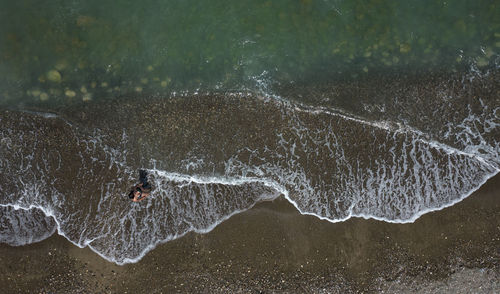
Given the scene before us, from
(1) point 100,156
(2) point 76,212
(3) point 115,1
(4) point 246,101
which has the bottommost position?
(2) point 76,212

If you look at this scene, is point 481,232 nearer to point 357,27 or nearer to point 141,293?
point 357,27

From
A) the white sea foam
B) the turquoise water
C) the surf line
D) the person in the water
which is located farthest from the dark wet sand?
the turquoise water

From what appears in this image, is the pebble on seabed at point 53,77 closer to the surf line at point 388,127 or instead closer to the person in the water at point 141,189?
the person in the water at point 141,189

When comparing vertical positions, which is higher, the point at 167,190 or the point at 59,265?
the point at 167,190

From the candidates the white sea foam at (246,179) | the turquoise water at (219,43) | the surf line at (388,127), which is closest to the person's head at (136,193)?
the white sea foam at (246,179)

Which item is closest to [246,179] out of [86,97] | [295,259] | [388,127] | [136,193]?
[295,259]

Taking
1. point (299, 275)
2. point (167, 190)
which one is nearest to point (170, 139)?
point (167, 190)

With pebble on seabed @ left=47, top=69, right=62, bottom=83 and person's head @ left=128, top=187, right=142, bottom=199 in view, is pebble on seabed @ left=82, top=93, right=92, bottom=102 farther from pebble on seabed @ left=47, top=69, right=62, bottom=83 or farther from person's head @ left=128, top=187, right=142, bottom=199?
person's head @ left=128, top=187, right=142, bottom=199
